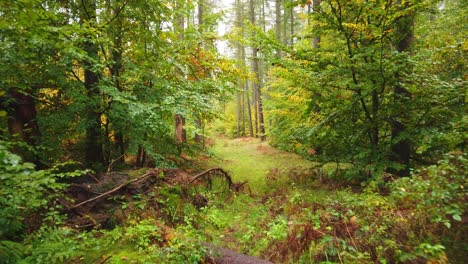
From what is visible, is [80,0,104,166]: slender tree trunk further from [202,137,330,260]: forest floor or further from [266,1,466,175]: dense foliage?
[266,1,466,175]: dense foliage

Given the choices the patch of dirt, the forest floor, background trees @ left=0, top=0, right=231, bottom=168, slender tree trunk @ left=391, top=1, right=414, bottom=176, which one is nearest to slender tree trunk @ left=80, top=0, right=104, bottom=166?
background trees @ left=0, top=0, right=231, bottom=168

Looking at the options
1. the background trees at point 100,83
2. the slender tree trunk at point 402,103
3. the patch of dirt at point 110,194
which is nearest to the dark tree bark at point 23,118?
the background trees at point 100,83

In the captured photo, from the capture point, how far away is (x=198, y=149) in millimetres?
8812

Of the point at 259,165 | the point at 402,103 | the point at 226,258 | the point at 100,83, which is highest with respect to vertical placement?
the point at 100,83

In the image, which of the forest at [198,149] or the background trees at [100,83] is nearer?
the forest at [198,149]

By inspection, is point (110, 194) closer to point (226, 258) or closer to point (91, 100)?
point (91, 100)

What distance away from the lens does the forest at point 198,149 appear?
3.26 metres

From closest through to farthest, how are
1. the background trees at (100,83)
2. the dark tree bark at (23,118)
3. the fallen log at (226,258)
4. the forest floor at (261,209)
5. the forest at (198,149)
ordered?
the forest at (198,149) → the fallen log at (226,258) → the forest floor at (261,209) → the background trees at (100,83) → the dark tree bark at (23,118)

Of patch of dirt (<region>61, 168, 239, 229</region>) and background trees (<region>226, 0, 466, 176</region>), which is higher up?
background trees (<region>226, 0, 466, 176</region>)

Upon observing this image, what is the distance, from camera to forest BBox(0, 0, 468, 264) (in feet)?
10.7

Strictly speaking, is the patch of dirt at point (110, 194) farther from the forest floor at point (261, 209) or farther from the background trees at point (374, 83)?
the background trees at point (374, 83)

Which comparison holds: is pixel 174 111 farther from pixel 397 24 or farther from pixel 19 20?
pixel 397 24

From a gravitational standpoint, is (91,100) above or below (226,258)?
above

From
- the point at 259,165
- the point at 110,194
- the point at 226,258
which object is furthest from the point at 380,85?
the point at 259,165
